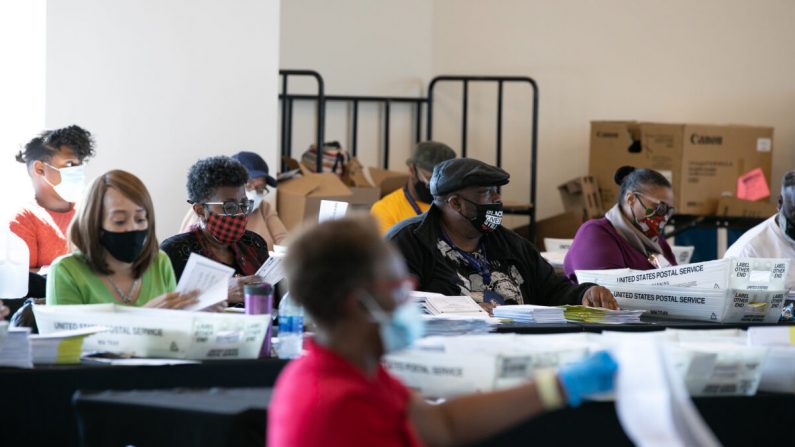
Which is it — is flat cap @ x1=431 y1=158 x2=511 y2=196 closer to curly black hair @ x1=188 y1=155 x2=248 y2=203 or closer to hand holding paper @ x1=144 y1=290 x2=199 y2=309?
curly black hair @ x1=188 y1=155 x2=248 y2=203

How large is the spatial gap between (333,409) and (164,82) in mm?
4189

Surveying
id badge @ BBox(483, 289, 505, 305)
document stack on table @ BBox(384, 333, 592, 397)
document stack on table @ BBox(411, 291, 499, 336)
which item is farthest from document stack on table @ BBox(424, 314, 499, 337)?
id badge @ BBox(483, 289, 505, 305)

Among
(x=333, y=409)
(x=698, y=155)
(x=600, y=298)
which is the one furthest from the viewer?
(x=698, y=155)

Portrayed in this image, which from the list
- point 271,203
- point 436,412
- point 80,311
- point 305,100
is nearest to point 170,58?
point 271,203

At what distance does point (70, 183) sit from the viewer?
447cm

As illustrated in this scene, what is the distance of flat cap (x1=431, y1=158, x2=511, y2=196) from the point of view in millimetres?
3852

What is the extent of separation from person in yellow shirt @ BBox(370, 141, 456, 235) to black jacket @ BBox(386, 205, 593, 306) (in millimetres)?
1552

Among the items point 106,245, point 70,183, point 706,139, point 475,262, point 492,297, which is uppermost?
point 706,139

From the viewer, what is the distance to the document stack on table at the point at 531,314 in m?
3.27

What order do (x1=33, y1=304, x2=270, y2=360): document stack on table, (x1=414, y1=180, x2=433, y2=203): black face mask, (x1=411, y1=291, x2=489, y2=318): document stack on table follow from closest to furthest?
(x1=33, y1=304, x2=270, y2=360): document stack on table, (x1=411, y1=291, x2=489, y2=318): document stack on table, (x1=414, y1=180, x2=433, y2=203): black face mask

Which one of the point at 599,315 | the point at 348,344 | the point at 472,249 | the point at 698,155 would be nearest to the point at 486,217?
the point at 472,249

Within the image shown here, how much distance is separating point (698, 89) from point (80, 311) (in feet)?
20.3

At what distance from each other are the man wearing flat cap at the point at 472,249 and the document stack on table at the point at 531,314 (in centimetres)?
40

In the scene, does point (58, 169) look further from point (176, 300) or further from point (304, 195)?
point (176, 300)
